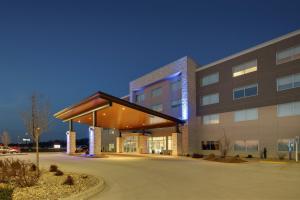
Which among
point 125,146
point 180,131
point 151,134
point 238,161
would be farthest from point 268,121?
point 125,146

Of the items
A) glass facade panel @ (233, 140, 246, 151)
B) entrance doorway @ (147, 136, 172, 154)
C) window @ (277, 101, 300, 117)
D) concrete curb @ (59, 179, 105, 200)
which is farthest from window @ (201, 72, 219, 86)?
concrete curb @ (59, 179, 105, 200)

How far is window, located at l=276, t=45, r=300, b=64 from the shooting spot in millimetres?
Result: 36241

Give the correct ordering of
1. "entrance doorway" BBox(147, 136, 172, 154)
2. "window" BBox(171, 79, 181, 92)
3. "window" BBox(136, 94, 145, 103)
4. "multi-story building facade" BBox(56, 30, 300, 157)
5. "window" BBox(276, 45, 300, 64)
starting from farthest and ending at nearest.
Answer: "window" BBox(136, 94, 145, 103), "entrance doorway" BBox(147, 136, 172, 154), "window" BBox(171, 79, 181, 92), "multi-story building facade" BBox(56, 30, 300, 157), "window" BBox(276, 45, 300, 64)

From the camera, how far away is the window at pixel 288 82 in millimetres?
36344

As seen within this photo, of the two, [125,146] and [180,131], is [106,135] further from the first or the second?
[180,131]

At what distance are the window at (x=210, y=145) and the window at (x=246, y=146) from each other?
3106 millimetres

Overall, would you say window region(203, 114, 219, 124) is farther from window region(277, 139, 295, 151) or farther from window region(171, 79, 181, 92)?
window region(277, 139, 295, 151)

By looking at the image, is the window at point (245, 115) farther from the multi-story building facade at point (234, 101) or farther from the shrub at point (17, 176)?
the shrub at point (17, 176)

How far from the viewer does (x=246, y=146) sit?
4209 cm

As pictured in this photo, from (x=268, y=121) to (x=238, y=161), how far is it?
952 cm

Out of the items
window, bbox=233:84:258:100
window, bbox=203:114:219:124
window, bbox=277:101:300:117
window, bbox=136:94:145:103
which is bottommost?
window, bbox=203:114:219:124

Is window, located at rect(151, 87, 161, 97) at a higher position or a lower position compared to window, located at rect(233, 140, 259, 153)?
higher

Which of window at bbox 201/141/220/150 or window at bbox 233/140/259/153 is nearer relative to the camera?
window at bbox 233/140/259/153

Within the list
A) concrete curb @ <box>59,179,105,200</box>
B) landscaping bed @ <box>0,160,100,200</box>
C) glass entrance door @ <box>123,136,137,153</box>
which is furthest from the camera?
glass entrance door @ <box>123,136,137,153</box>
